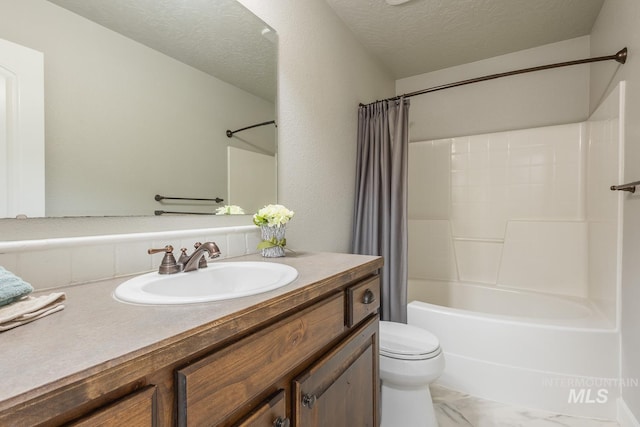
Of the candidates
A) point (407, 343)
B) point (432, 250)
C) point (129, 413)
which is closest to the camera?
point (129, 413)

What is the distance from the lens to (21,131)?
73 cm

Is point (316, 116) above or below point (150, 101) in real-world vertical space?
above

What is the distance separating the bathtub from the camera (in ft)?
5.17

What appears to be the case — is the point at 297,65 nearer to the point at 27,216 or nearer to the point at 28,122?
the point at 28,122

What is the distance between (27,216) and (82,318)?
390mm

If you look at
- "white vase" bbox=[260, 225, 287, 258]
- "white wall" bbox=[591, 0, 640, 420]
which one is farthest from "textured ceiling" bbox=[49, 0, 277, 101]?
"white wall" bbox=[591, 0, 640, 420]

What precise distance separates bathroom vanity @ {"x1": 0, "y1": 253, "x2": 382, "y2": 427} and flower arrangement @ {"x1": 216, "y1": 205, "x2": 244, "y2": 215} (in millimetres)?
505

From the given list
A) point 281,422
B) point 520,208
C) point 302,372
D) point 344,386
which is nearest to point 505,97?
point 520,208

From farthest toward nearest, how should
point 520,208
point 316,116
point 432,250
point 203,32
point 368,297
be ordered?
point 432,250 → point 520,208 → point 316,116 → point 203,32 → point 368,297

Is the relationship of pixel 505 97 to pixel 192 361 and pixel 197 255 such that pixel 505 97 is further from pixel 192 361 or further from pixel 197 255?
pixel 192 361

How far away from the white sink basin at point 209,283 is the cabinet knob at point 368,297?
0.28 m

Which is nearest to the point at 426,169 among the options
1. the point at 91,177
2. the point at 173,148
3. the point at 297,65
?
the point at 297,65

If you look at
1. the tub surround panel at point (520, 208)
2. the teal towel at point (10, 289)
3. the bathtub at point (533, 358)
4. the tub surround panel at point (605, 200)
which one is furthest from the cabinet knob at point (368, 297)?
the tub surround panel at point (520, 208)

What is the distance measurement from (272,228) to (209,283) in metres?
0.37
